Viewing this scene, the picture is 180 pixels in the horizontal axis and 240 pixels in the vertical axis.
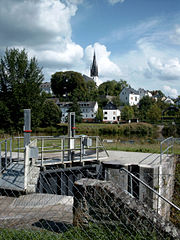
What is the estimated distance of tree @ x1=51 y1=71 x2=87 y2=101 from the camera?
286 ft

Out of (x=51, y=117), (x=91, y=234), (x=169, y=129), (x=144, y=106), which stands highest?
(x=144, y=106)

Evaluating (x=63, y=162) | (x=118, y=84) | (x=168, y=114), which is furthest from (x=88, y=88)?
(x=63, y=162)

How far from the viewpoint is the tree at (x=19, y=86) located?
2598 cm

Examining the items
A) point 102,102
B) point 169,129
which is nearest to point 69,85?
point 102,102

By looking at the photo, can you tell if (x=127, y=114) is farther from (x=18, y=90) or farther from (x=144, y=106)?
(x=18, y=90)

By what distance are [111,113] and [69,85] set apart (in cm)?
1953

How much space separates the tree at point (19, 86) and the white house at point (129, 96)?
70.8 m

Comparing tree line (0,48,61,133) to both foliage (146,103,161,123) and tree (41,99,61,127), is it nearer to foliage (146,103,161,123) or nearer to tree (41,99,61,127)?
tree (41,99,61,127)

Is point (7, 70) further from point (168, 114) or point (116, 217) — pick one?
point (168, 114)

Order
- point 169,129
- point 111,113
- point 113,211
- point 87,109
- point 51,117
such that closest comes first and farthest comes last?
point 113,211, point 169,129, point 51,117, point 111,113, point 87,109

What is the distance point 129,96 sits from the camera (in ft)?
310

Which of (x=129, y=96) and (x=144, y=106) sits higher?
(x=129, y=96)

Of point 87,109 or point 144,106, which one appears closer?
point 144,106

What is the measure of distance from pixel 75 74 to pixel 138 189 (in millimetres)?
80975
